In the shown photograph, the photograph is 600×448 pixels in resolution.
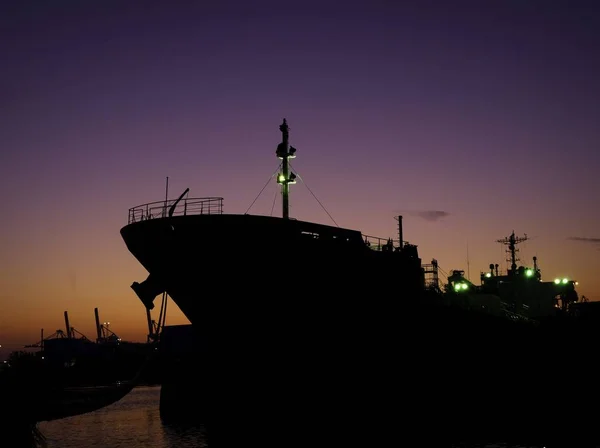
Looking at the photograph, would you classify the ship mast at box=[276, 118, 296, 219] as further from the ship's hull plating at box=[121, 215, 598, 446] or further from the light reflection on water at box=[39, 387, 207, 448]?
the light reflection on water at box=[39, 387, 207, 448]

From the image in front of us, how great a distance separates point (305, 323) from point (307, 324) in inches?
4.4

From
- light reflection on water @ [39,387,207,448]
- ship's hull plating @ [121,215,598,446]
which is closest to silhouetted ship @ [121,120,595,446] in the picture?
ship's hull plating @ [121,215,598,446]

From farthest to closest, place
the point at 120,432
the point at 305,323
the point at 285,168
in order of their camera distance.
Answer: the point at 120,432 → the point at 285,168 → the point at 305,323

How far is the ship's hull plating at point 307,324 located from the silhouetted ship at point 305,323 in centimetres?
5

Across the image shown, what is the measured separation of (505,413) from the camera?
32.2 metres

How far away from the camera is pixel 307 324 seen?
24.2 metres

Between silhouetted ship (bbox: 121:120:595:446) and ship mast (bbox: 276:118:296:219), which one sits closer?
silhouetted ship (bbox: 121:120:595:446)

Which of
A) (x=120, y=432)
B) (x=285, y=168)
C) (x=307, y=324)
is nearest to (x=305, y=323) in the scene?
(x=307, y=324)

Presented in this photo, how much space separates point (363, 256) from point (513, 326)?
15.2 metres

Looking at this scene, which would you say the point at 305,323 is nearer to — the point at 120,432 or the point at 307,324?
the point at 307,324

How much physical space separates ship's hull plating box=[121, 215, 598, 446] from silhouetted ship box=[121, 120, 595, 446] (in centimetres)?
5

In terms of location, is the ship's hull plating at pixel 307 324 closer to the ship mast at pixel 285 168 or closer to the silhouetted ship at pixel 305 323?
the silhouetted ship at pixel 305 323

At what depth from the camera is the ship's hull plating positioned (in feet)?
77.2

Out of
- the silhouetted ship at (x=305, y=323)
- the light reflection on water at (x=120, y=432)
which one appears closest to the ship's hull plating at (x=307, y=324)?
the silhouetted ship at (x=305, y=323)
